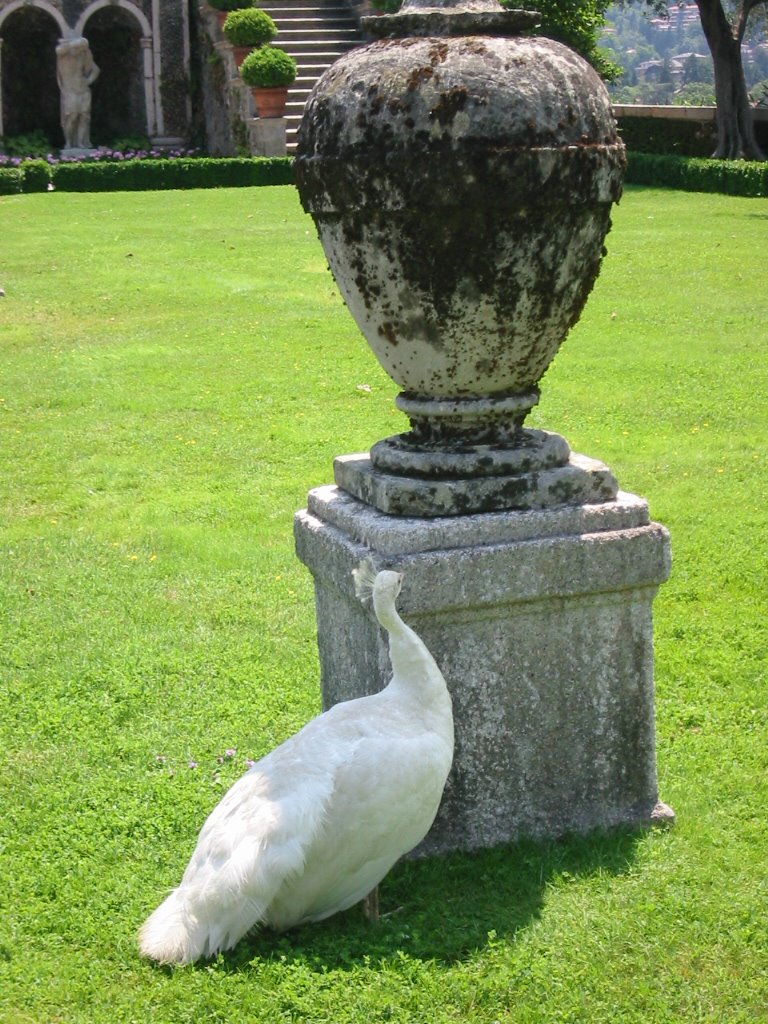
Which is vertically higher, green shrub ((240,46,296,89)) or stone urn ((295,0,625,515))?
green shrub ((240,46,296,89))

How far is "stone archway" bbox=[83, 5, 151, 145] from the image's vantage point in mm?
32375

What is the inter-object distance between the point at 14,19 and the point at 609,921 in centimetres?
3185

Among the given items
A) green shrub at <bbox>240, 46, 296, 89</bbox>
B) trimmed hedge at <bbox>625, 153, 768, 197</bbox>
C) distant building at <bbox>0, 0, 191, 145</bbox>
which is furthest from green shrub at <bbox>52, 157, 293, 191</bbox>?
trimmed hedge at <bbox>625, 153, 768, 197</bbox>

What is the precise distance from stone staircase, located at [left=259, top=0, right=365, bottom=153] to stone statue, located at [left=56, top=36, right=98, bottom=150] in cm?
408

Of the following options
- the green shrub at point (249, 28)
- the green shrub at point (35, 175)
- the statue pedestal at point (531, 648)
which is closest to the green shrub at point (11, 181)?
the green shrub at point (35, 175)

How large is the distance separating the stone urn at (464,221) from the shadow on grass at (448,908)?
1.13 meters

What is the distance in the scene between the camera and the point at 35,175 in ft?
82.5

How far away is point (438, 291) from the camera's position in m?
4.25

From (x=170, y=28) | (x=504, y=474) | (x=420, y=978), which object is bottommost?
(x=420, y=978)

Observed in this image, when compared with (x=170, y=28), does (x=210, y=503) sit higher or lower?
lower

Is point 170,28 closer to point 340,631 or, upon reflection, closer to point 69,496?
point 69,496

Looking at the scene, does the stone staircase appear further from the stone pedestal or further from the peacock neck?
the peacock neck

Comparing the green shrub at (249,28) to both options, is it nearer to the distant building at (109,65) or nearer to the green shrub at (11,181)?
the distant building at (109,65)

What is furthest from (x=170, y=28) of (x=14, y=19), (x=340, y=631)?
(x=340, y=631)
